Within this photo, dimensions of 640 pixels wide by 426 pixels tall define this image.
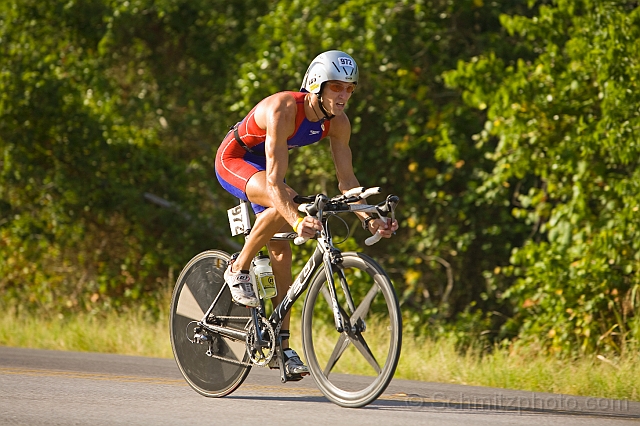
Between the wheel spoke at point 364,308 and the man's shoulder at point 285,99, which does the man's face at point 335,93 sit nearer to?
the man's shoulder at point 285,99

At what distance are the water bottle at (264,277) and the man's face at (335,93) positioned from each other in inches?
40.0

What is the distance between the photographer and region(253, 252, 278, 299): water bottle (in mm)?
6055

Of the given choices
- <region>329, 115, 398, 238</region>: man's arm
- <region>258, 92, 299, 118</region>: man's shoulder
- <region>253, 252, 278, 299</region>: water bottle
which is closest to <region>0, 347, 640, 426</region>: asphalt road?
<region>253, 252, 278, 299</region>: water bottle

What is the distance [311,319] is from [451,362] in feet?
9.11

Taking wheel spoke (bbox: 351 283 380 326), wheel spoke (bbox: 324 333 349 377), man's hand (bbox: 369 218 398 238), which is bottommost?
wheel spoke (bbox: 324 333 349 377)

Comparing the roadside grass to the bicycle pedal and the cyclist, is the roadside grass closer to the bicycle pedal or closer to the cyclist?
the bicycle pedal

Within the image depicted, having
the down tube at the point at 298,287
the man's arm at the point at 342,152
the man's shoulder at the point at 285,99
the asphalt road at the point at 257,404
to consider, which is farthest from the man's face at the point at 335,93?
the asphalt road at the point at 257,404

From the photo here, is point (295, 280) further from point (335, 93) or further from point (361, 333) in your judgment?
point (335, 93)

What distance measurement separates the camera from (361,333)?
5.46 metres

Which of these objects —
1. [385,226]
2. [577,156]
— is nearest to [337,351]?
[385,226]

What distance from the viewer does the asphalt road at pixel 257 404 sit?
17.3 ft

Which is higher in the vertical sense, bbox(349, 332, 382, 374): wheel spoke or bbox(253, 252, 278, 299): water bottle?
bbox(253, 252, 278, 299): water bottle

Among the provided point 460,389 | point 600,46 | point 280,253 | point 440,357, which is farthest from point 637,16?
point 280,253

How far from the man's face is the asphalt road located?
167cm
